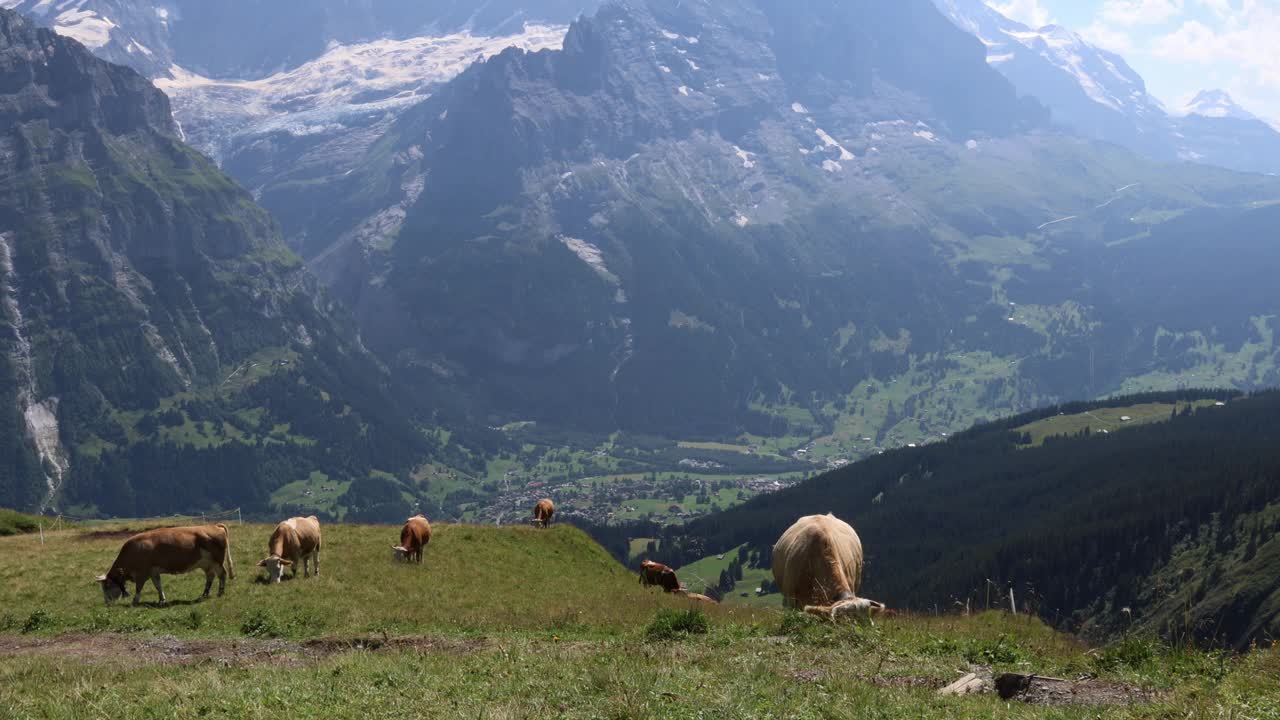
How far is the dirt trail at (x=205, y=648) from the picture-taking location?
976 inches

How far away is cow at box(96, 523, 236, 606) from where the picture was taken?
115 ft

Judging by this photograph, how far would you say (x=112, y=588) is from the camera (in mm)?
35188

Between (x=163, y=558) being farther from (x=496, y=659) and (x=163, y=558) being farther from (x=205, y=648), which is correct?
(x=496, y=659)

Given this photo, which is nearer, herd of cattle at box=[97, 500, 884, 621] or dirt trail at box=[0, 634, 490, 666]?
dirt trail at box=[0, 634, 490, 666]

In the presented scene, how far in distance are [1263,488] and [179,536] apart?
196900mm

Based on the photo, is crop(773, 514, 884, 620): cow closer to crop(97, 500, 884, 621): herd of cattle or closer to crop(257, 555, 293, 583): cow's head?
crop(97, 500, 884, 621): herd of cattle

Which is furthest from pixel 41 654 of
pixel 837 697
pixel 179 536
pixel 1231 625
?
pixel 1231 625

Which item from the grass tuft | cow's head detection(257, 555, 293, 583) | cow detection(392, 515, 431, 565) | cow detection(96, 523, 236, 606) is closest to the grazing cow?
cow detection(392, 515, 431, 565)

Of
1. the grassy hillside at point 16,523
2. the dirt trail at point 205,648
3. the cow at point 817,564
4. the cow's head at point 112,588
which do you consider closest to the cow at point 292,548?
the cow's head at point 112,588

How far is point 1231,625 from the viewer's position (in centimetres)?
11050

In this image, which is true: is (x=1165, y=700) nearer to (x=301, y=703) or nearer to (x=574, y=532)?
(x=301, y=703)

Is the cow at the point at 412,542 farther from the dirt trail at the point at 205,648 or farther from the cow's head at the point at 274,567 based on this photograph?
the dirt trail at the point at 205,648

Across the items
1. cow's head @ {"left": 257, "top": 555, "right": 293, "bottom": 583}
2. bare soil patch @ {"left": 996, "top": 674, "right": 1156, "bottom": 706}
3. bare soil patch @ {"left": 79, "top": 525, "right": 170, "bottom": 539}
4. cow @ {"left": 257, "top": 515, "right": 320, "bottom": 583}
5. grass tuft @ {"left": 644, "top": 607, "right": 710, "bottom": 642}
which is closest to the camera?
bare soil patch @ {"left": 996, "top": 674, "right": 1156, "bottom": 706}

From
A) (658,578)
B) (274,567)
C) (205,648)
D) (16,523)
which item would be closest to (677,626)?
(205,648)
